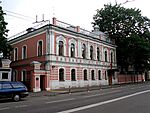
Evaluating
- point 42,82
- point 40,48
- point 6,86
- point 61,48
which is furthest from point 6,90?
point 61,48

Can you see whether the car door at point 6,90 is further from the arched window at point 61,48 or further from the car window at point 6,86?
the arched window at point 61,48

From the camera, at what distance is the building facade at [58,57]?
3169 cm

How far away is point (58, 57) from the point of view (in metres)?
33.2

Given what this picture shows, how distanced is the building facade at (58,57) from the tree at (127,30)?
7.86m

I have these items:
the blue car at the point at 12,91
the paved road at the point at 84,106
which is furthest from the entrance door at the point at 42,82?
the paved road at the point at 84,106

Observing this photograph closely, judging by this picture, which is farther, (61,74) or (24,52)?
(24,52)

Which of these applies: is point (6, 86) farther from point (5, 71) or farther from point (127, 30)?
point (127, 30)

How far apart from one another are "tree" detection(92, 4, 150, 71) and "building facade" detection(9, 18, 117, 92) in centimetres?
786

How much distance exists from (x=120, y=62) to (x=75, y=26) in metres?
20.7

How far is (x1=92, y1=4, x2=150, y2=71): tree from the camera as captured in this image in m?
50.0

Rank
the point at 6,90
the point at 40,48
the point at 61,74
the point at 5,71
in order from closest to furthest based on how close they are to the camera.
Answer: the point at 6,90, the point at 5,71, the point at 61,74, the point at 40,48

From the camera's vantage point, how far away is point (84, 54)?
3919 centimetres

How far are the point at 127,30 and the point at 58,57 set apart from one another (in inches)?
914

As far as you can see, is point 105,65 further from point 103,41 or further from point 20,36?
point 20,36
